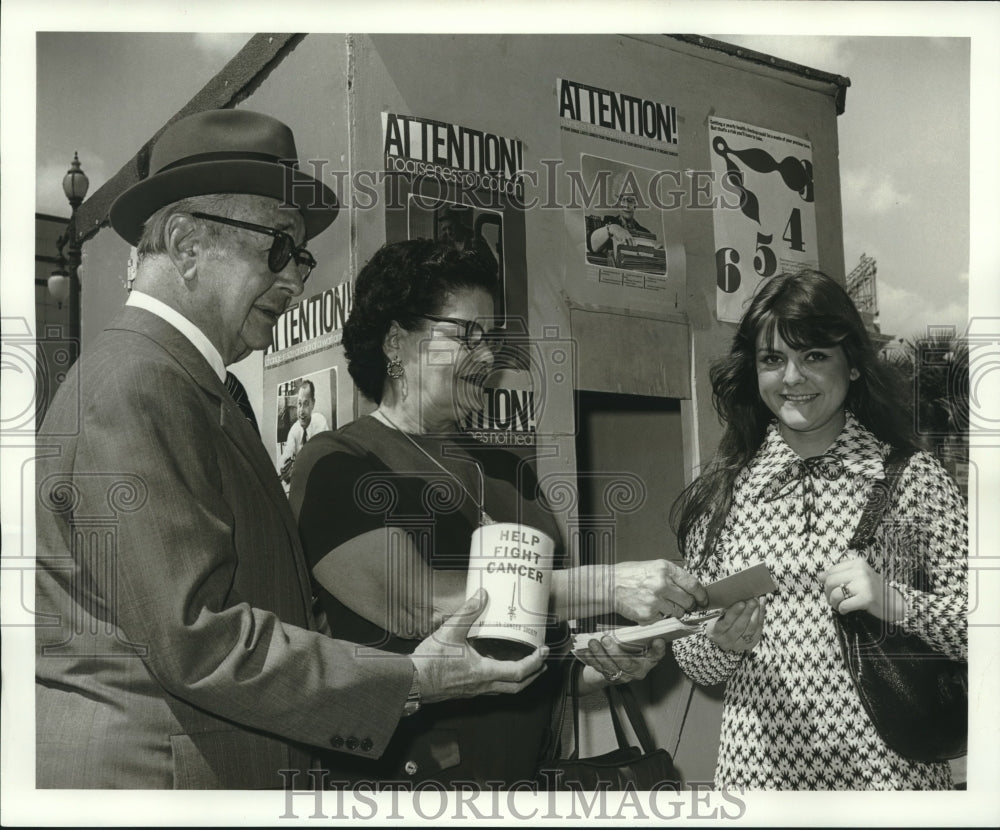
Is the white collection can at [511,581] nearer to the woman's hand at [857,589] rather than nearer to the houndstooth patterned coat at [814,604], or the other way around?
the houndstooth patterned coat at [814,604]

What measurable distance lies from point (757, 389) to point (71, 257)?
74.3 inches

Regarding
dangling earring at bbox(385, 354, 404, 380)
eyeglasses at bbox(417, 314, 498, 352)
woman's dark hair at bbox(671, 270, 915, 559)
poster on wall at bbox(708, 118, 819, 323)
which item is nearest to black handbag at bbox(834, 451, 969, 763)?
woman's dark hair at bbox(671, 270, 915, 559)

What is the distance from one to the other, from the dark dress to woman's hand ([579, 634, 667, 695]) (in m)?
0.09

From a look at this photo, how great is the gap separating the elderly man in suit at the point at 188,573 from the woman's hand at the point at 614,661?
0.23 meters

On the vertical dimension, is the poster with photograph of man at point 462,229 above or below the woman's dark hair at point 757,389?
above

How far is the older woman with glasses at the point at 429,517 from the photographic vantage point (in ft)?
9.12

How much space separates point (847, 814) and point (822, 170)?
1768 mm

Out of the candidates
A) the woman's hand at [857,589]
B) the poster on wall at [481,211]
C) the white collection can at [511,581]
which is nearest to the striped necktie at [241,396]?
the poster on wall at [481,211]

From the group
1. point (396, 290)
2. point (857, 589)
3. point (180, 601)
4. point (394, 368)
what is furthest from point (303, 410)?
point (857, 589)

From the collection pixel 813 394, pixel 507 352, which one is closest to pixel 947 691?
pixel 813 394

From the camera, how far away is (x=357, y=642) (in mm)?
2709

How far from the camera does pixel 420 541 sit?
2820 mm

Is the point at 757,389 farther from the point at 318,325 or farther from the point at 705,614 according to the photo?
the point at 318,325

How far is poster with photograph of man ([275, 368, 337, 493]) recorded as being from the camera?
2.94 meters
